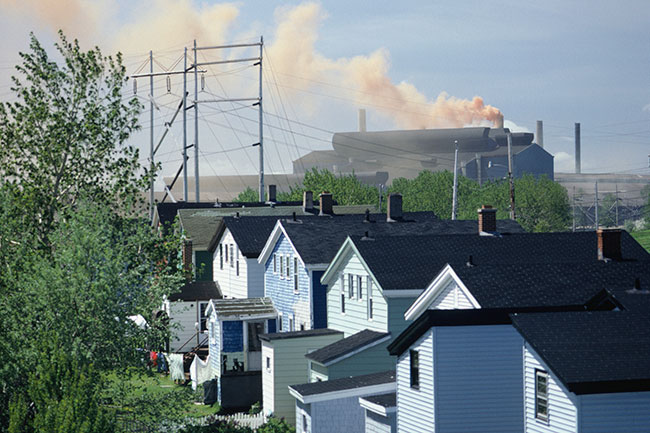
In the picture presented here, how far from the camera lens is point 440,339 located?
29891 mm

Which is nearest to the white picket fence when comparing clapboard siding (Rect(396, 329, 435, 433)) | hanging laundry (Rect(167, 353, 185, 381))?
clapboard siding (Rect(396, 329, 435, 433))

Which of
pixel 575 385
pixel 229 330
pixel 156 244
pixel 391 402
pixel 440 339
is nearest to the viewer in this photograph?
pixel 575 385

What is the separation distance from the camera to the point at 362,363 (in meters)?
40.2

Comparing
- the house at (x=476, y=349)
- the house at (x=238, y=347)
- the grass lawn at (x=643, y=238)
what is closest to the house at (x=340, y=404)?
the house at (x=476, y=349)

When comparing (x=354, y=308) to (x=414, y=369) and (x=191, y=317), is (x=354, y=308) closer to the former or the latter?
(x=414, y=369)

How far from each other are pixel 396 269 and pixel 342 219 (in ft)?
44.7

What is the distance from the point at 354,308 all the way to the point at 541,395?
1793 cm

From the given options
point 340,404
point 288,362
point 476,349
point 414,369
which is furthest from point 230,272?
point 476,349

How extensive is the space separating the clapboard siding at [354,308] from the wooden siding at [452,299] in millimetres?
5836

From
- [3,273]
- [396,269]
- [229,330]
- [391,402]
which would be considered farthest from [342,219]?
[3,273]

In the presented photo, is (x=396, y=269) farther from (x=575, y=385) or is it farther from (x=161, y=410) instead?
(x=575, y=385)

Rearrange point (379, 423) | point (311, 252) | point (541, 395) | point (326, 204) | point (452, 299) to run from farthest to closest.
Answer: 1. point (326, 204)
2. point (311, 252)
3. point (379, 423)
4. point (452, 299)
5. point (541, 395)

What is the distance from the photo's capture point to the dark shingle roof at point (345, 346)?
3997cm

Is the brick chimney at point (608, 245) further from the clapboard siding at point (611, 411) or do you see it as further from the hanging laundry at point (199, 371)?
the hanging laundry at point (199, 371)
